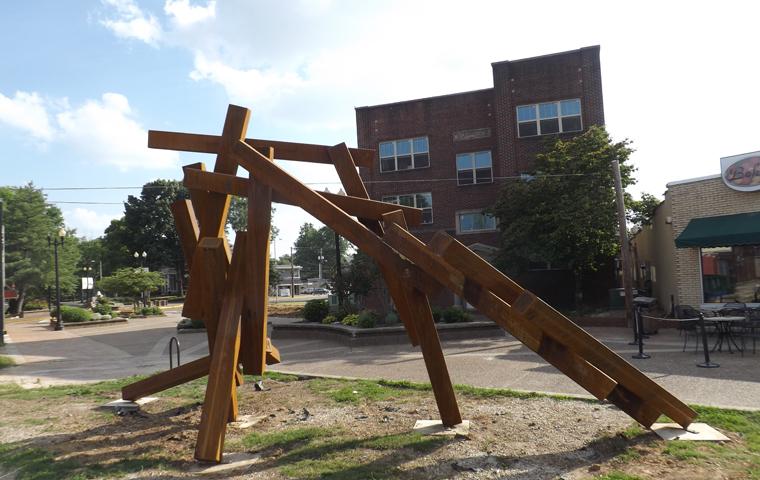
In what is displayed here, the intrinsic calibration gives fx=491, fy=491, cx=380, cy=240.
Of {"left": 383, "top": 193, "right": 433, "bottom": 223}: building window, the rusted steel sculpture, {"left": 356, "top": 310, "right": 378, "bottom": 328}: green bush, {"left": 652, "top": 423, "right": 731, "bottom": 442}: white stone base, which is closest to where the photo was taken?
the rusted steel sculpture

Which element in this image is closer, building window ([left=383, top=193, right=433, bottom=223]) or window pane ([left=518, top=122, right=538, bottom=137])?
window pane ([left=518, top=122, right=538, bottom=137])

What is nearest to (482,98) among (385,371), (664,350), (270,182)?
(664,350)

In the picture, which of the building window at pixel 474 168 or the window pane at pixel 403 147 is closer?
the building window at pixel 474 168

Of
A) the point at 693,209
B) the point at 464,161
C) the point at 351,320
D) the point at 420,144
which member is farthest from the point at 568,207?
the point at 420,144

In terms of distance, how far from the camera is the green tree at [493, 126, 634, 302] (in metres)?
18.3

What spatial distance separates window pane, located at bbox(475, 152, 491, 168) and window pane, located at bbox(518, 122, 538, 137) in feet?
6.80

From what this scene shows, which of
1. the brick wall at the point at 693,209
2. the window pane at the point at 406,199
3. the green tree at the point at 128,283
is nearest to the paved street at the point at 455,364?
the brick wall at the point at 693,209

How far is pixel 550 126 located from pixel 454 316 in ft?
43.7

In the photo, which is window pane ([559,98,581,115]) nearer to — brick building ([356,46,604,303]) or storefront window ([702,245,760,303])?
brick building ([356,46,604,303])

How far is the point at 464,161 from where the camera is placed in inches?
1039

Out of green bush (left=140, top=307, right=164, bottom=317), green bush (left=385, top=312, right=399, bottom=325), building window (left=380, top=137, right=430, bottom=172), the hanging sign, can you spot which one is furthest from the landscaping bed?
green bush (left=140, top=307, right=164, bottom=317)

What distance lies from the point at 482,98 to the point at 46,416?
78.2 feet

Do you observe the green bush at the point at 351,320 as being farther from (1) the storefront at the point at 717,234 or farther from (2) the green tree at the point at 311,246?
(2) the green tree at the point at 311,246

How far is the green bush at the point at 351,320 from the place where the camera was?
610 inches
